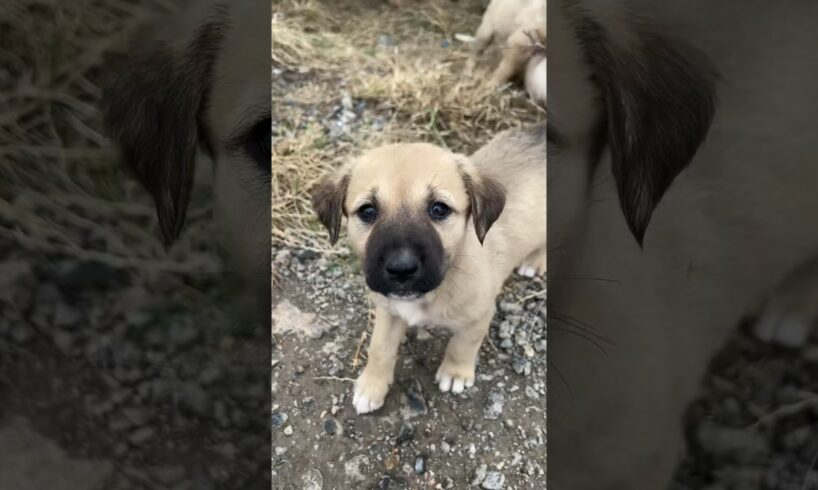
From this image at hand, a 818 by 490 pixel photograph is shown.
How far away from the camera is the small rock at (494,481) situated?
54.4 inches

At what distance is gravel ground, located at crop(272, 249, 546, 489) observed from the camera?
4.59ft

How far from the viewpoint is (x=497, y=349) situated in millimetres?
1695

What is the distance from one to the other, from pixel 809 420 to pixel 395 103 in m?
1.60

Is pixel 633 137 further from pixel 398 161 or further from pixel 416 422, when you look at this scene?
pixel 416 422

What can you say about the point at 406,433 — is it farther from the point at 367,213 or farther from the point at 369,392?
the point at 367,213

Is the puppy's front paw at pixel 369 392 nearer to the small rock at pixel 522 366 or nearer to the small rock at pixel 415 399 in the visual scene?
the small rock at pixel 415 399


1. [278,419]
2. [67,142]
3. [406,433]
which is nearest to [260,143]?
[67,142]

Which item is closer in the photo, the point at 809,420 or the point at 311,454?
the point at 809,420

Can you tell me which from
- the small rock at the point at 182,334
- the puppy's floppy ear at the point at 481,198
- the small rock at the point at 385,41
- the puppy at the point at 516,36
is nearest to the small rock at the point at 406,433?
the puppy's floppy ear at the point at 481,198

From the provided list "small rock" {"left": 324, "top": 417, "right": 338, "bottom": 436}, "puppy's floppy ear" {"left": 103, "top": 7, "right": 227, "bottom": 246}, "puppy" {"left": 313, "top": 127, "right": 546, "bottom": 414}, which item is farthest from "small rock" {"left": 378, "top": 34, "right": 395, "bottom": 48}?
"puppy's floppy ear" {"left": 103, "top": 7, "right": 227, "bottom": 246}

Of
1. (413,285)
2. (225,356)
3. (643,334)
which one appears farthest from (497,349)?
(225,356)

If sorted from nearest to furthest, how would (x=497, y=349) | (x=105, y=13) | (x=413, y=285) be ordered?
(x=105, y=13) < (x=413, y=285) < (x=497, y=349)

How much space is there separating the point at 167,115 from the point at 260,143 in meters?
0.11

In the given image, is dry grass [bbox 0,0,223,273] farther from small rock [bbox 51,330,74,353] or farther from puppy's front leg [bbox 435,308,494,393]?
puppy's front leg [bbox 435,308,494,393]
